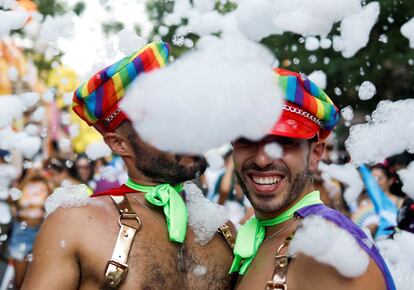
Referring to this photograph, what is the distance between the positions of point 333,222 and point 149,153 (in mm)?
1032

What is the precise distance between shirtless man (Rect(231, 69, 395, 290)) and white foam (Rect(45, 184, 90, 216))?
2.29 feet

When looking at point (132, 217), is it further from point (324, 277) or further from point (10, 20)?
point (10, 20)

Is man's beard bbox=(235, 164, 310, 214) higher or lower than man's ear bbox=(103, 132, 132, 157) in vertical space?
higher

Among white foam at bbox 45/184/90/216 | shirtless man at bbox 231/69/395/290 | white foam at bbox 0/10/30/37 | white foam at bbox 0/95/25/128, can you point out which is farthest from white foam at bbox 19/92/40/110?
shirtless man at bbox 231/69/395/290

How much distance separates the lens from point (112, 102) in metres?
3.45

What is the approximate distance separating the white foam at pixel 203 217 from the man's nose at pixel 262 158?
504mm

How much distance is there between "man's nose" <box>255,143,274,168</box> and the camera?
10.2ft

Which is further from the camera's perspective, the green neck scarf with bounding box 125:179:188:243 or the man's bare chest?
the green neck scarf with bounding box 125:179:188:243

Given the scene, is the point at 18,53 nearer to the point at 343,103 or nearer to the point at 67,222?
the point at 67,222

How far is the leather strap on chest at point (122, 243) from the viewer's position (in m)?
3.13

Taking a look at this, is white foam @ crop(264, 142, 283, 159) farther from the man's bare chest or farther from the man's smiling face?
the man's bare chest

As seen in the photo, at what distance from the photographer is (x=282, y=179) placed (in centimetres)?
315

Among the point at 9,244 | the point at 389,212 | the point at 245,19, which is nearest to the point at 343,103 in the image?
the point at 389,212

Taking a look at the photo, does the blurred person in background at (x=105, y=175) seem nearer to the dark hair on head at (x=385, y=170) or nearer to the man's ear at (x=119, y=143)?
the dark hair on head at (x=385, y=170)
